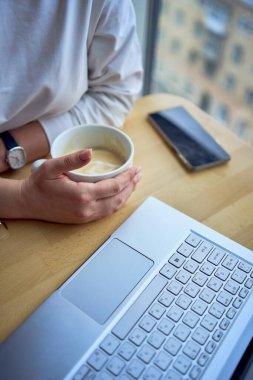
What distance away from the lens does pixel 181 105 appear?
0.77 metres

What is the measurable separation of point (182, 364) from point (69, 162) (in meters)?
0.28

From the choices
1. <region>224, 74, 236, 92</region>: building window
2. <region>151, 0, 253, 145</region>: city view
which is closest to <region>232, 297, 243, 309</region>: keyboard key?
<region>151, 0, 253, 145</region>: city view

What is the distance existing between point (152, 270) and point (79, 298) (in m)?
0.10

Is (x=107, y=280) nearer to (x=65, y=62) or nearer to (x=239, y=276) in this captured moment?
(x=239, y=276)

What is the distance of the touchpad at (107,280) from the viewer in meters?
0.41

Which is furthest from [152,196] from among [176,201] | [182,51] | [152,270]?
[182,51]

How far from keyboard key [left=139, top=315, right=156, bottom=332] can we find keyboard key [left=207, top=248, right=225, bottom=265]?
4.7 inches

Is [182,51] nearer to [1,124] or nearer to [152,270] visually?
[1,124]

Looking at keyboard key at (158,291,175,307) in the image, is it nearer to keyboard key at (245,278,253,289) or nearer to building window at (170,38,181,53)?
keyboard key at (245,278,253,289)

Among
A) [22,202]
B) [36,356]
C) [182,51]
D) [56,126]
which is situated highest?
[182,51]

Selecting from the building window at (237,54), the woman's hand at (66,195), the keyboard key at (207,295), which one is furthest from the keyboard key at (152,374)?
the building window at (237,54)

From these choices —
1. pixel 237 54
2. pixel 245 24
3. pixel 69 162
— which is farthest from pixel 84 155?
pixel 237 54

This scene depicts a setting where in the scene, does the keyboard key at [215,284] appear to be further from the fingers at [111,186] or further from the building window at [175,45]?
the building window at [175,45]

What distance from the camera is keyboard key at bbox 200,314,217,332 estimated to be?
1.31 ft
